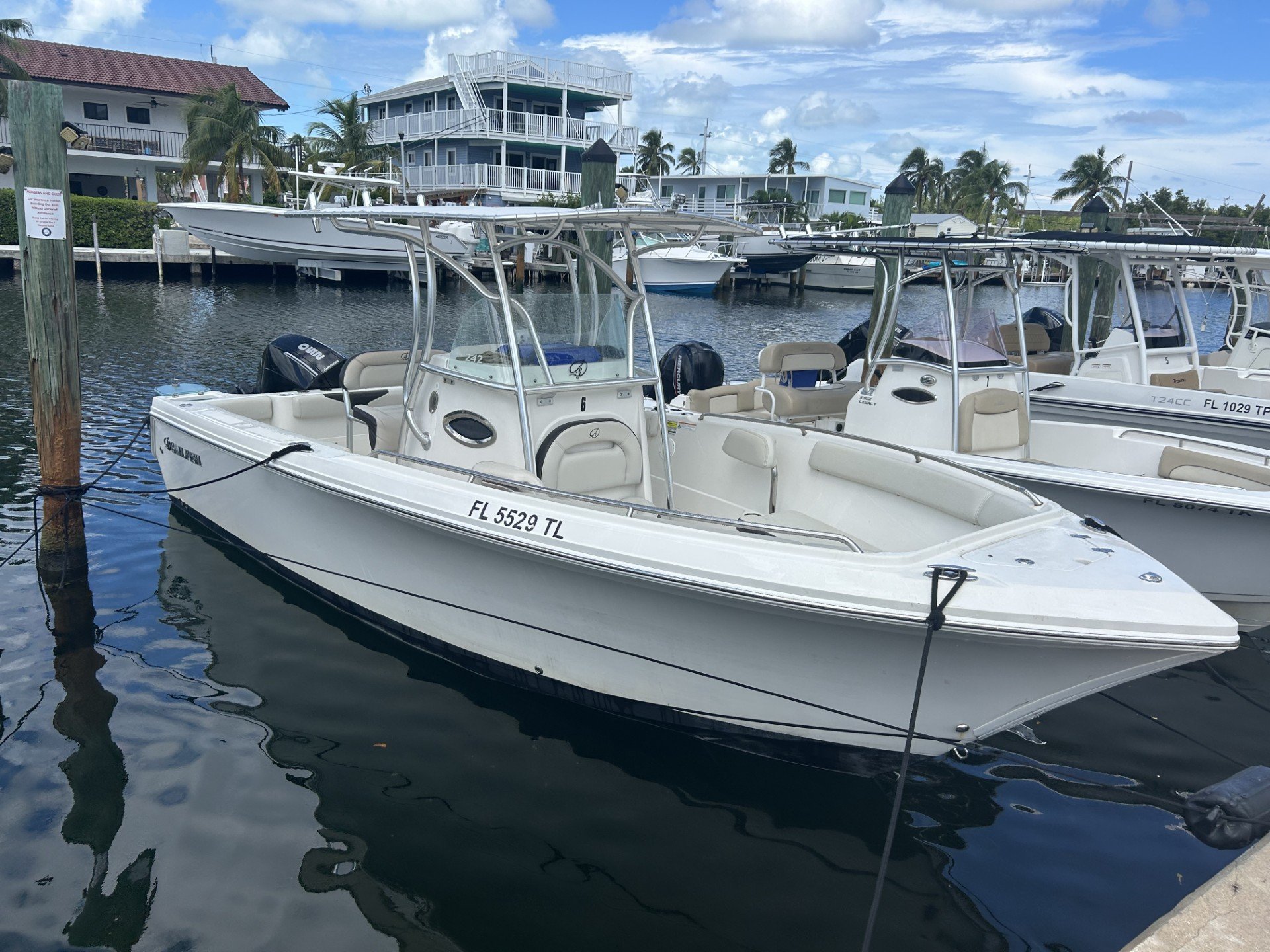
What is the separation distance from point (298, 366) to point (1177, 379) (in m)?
9.10

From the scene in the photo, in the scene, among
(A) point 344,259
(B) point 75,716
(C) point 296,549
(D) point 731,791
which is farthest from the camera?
(A) point 344,259

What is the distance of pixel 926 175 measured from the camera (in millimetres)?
69125

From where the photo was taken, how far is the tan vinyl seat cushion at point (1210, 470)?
6.23m

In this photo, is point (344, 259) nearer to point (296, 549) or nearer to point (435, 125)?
point (435, 125)

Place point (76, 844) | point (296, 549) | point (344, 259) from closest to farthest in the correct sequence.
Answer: point (76, 844) → point (296, 549) → point (344, 259)

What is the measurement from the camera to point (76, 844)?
3846 millimetres

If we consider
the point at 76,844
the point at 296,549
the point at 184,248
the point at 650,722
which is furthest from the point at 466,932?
the point at 184,248

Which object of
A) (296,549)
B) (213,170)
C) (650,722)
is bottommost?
(650,722)

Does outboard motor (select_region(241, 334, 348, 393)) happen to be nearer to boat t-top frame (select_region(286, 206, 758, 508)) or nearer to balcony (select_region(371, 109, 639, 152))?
boat t-top frame (select_region(286, 206, 758, 508))

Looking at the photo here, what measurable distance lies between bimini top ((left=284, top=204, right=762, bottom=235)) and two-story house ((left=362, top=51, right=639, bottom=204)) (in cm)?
3225

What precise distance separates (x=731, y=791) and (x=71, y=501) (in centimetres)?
481

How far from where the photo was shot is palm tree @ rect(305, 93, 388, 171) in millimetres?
39750

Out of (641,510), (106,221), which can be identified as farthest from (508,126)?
A: (641,510)

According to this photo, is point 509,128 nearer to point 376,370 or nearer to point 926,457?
point 376,370
